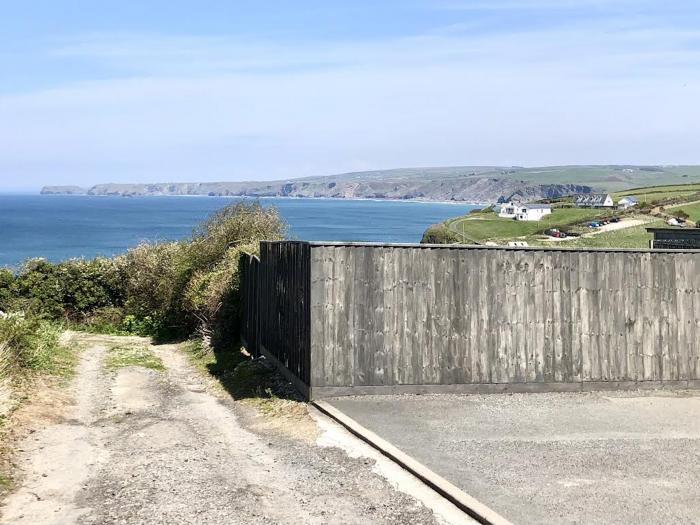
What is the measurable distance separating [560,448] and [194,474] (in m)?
4.39

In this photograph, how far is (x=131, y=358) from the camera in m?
19.8

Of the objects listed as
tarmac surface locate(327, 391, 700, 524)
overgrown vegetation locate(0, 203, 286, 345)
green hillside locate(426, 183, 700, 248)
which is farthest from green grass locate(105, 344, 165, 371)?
green hillside locate(426, 183, 700, 248)

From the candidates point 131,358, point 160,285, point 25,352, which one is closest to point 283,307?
point 25,352

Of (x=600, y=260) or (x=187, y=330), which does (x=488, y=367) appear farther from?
(x=187, y=330)

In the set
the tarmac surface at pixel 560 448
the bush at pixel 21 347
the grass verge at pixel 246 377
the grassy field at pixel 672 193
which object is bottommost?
the grass verge at pixel 246 377

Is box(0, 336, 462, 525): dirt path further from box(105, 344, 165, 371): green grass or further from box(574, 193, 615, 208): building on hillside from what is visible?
box(574, 193, 615, 208): building on hillside

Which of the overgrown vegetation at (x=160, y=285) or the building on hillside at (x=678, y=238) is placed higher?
the building on hillside at (x=678, y=238)

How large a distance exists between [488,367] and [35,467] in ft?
22.9

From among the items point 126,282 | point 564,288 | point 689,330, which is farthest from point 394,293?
point 126,282

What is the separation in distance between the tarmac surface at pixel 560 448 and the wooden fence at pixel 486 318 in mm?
393

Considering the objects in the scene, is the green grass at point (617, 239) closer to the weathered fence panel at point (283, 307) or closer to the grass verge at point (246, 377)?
the grass verge at point (246, 377)

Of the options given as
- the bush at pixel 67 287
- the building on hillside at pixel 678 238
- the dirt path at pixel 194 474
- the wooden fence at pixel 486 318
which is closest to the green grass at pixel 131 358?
the dirt path at pixel 194 474

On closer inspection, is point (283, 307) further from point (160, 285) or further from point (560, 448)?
point (160, 285)

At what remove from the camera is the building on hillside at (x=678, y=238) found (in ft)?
77.8
